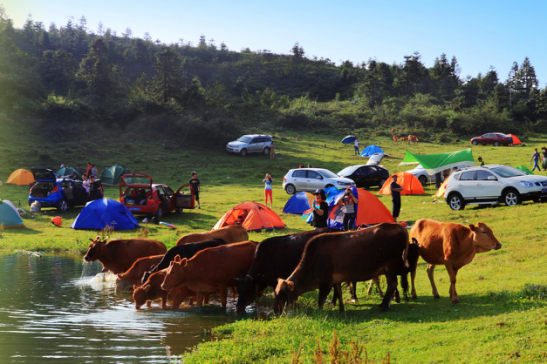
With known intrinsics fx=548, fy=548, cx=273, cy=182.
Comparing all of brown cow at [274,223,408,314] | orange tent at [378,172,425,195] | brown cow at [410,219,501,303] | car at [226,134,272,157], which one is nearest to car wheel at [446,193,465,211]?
orange tent at [378,172,425,195]

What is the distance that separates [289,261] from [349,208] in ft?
16.4

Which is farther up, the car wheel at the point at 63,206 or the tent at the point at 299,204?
the tent at the point at 299,204

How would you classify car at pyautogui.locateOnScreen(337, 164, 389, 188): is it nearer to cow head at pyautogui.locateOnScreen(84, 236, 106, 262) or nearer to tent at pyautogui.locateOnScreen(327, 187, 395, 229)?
tent at pyautogui.locateOnScreen(327, 187, 395, 229)

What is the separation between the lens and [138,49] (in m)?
98.6

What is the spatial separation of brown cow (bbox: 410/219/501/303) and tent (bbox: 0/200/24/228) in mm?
18980

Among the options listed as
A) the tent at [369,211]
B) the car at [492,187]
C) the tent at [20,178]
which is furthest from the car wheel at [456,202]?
the tent at [20,178]

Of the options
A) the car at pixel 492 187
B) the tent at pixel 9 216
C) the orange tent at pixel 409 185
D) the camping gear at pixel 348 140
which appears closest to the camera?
the car at pixel 492 187

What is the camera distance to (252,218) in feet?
71.9

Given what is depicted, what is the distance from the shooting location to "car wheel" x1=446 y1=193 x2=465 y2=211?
24.3 m

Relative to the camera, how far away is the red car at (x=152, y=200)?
2536 cm

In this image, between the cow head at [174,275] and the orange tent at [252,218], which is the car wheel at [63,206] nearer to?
the orange tent at [252,218]

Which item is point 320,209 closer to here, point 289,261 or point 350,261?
point 289,261

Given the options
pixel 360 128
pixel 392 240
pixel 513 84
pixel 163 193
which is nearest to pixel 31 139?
pixel 163 193

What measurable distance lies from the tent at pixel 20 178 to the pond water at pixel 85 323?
69.9ft
